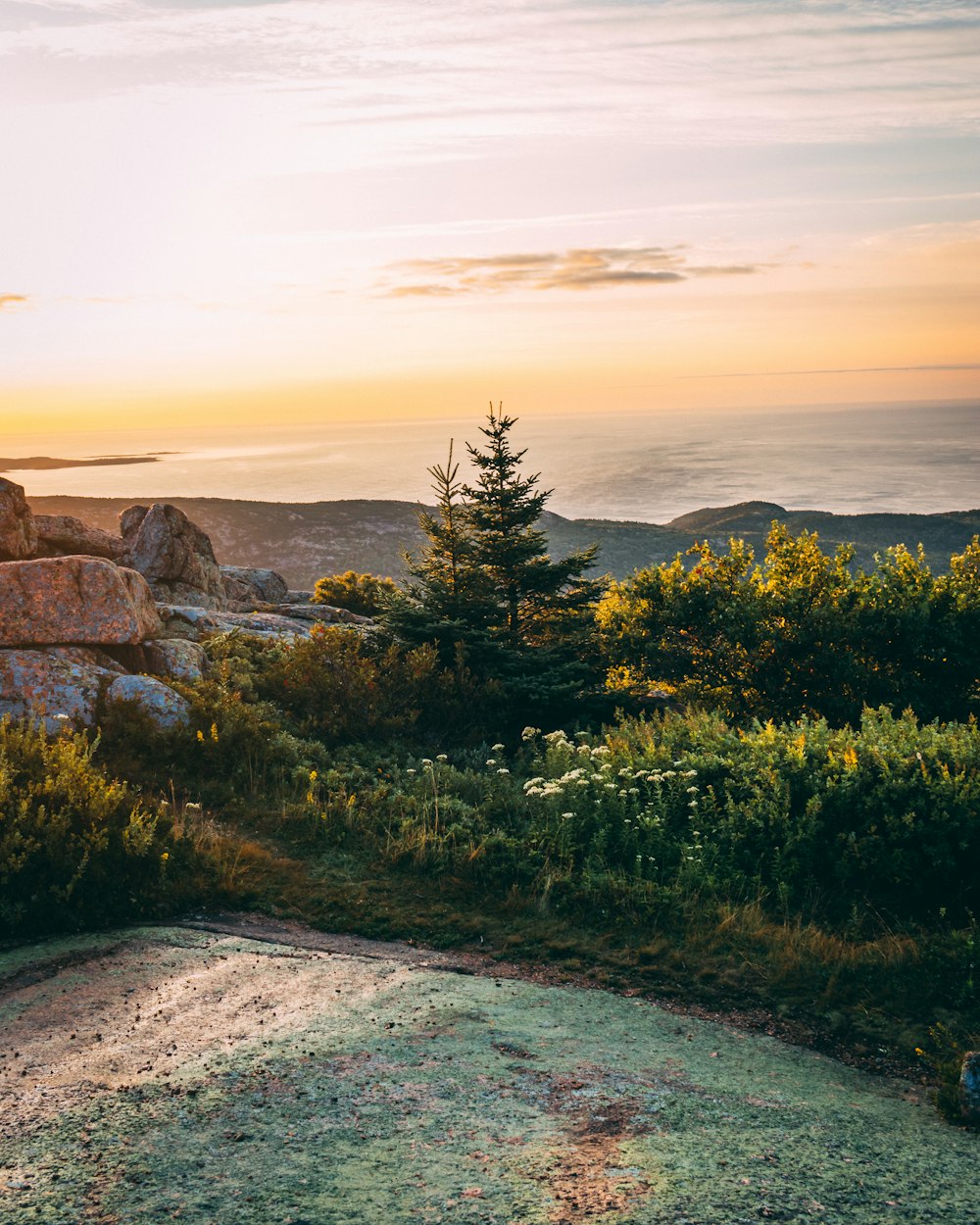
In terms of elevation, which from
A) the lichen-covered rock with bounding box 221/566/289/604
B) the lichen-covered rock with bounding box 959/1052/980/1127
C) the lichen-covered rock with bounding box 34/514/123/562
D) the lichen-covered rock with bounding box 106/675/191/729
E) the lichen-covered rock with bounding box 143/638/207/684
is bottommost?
the lichen-covered rock with bounding box 959/1052/980/1127

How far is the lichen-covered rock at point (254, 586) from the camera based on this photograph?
1280 inches

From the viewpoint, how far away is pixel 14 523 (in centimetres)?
1700

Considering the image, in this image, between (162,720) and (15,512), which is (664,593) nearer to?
(162,720)

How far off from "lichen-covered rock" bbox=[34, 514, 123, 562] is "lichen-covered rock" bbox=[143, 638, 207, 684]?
4519 mm

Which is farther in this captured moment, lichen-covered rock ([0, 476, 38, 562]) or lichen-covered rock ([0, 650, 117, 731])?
lichen-covered rock ([0, 476, 38, 562])

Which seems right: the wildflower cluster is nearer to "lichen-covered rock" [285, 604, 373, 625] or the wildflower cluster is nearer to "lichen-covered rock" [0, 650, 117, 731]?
"lichen-covered rock" [0, 650, 117, 731]

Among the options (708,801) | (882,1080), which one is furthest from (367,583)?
(882,1080)

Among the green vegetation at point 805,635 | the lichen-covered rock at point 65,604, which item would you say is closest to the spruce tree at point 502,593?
the green vegetation at point 805,635

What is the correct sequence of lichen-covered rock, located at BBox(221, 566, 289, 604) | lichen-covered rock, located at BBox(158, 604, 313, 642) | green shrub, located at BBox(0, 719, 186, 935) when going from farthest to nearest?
lichen-covered rock, located at BBox(221, 566, 289, 604)
lichen-covered rock, located at BBox(158, 604, 313, 642)
green shrub, located at BBox(0, 719, 186, 935)

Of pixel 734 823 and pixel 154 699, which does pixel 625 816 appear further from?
pixel 154 699

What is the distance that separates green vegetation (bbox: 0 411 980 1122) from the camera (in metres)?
8.20

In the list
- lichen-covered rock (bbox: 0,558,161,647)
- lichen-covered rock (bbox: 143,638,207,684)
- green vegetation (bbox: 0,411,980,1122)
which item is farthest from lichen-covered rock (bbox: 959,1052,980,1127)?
lichen-covered rock (bbox: 0,558,161,647)

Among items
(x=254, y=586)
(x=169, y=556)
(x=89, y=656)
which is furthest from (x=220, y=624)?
(x=254, y=586)

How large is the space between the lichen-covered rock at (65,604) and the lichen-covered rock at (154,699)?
49.5 inches
